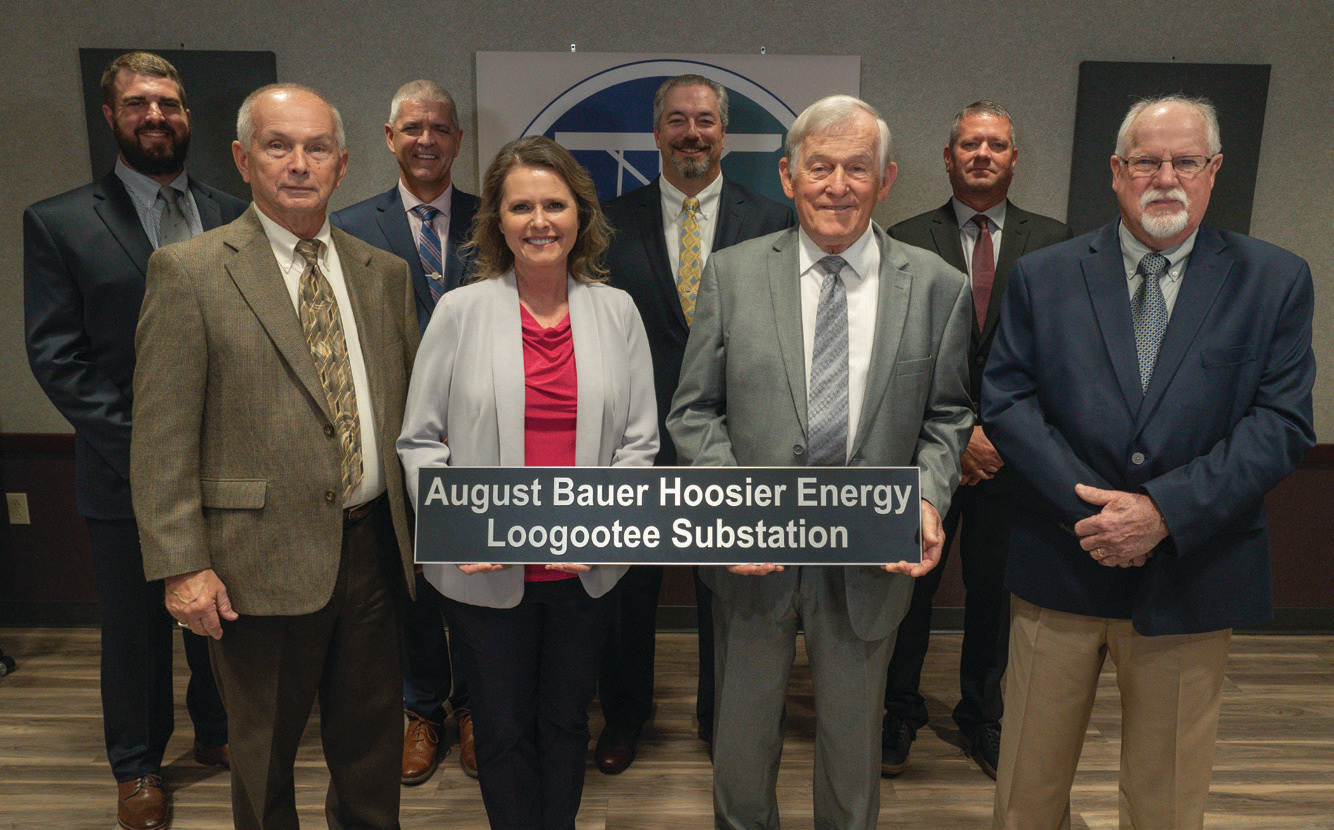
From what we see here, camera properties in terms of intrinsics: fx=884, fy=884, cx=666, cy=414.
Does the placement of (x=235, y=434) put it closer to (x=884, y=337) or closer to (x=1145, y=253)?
(x=884, y=337)

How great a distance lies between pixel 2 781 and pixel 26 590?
4.35 feet

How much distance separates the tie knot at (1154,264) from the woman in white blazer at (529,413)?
110 centimetres

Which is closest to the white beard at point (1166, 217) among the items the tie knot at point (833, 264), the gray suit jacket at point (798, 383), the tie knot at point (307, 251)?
the gray suit jacket at point (798, 383)

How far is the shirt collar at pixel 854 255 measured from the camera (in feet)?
6.36

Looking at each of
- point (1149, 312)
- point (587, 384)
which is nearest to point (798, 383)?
point (587, 384)

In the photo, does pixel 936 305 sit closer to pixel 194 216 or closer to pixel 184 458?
pixel 184 458

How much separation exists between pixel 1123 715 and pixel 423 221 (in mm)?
2349

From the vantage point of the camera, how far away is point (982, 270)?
275 cm

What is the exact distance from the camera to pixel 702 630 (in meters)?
A: 2.84

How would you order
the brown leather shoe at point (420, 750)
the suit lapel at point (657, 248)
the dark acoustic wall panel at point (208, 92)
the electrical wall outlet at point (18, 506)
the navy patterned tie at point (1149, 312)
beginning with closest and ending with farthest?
the navy patterned tie at point (1149, 312) → the suit lapel at point (657, 248) → the brown leather shoe at point (420, 750) → the dark acoustic wall panel at point (208, 92) → the electrical wall outlet at point (18, 506)

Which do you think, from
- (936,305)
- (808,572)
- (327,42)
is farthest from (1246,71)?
(327,42)

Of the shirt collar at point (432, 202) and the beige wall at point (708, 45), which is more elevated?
the beige wall at point (708, 45)

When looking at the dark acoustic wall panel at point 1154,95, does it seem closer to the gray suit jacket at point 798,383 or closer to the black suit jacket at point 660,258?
the black suit jacket at point 660,258

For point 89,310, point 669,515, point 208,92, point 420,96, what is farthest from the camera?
point 208,92
